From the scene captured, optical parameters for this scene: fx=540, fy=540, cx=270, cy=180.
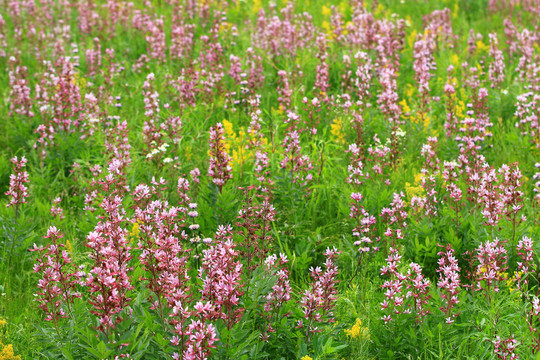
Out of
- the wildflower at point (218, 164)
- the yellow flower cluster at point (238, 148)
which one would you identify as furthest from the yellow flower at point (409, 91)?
the wildflower at point (218, 164)

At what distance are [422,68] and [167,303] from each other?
521 centimetres

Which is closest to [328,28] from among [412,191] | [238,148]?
[238,148]

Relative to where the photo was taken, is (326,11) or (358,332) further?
(326,11)

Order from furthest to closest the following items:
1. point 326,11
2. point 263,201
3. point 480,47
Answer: point 326,11 < point 480,47 < point 263,201

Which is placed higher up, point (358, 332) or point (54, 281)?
point (358, 332)

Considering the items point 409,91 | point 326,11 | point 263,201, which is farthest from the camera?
point 326,11

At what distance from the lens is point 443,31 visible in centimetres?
962

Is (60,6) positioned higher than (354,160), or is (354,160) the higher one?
(60,6)

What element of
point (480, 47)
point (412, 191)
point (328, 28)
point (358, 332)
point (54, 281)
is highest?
point (480, 47)

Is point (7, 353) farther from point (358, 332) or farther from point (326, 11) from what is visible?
point (326, 11)

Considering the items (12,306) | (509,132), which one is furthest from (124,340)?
(509,132)

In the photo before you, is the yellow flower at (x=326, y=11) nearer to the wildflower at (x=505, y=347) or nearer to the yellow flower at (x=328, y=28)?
the yellow flower at (x=328, y=28)

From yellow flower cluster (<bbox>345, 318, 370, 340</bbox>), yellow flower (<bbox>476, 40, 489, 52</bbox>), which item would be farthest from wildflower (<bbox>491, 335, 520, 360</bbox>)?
yellow flower (<bbox>476, 40, 489, 52</bbox>)

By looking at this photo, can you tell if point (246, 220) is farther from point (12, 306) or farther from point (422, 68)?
point (422, 68)
